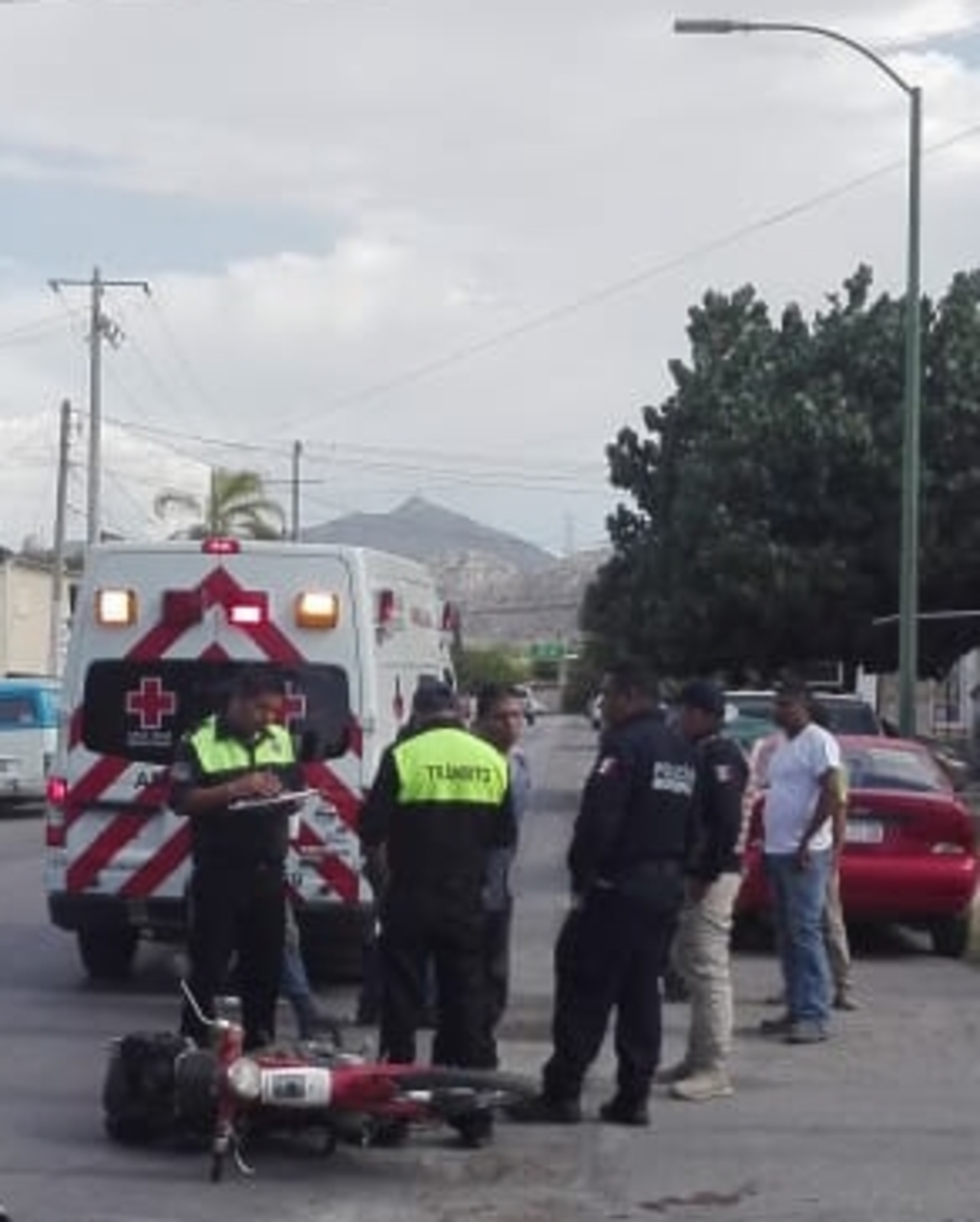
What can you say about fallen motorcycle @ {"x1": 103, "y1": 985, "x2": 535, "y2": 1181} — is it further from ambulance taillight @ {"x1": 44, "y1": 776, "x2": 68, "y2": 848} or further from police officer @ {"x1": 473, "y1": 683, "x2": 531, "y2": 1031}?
ambulance taillight @ {"x1": 44, "y1": 776, "x2": 68, "y2": 848}

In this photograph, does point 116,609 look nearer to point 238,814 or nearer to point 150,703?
point 150,703

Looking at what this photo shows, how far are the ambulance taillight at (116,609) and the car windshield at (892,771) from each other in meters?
5.06

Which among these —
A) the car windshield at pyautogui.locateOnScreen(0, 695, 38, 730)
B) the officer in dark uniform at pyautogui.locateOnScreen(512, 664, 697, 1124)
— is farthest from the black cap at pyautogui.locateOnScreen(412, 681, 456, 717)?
the car windshield at pyautogui.locateOnScreen(0, 695, 38, 730)

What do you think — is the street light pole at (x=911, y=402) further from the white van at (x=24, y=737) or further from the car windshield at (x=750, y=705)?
the white van at (x=24, y=737)

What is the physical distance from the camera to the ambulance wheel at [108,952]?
1614 cm

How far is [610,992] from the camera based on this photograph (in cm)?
1119

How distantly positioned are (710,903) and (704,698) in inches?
35.0

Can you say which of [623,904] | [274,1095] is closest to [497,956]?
[623,904]

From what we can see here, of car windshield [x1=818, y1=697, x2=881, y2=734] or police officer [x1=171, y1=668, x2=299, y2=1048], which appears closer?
police officer [x1=171, y1=668, x2=299, y2=1048]

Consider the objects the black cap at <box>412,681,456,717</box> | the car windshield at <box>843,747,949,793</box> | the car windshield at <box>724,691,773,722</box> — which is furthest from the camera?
the car windshield at <box>724,691,773,722</box>

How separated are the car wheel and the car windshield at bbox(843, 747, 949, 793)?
84cm

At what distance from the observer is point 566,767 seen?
60719mm

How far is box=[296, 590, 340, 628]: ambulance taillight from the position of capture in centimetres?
1539

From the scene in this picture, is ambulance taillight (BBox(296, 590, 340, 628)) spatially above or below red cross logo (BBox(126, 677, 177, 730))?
above
